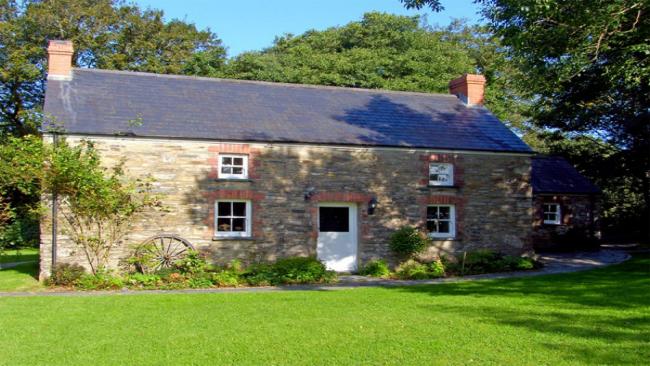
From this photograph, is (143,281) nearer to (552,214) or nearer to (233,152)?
(233,152)

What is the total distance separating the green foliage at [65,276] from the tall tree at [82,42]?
19.4 metres

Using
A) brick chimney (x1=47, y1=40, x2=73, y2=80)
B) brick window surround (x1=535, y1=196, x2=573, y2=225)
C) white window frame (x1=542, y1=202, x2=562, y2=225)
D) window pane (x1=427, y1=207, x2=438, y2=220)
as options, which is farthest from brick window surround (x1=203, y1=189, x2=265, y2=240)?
brick window surround (x1=535, y1=196, x2=573, y2=225)

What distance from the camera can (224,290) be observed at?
50.1 feet

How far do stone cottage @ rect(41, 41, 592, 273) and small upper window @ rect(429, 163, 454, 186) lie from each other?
3 cm

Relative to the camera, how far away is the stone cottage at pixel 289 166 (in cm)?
1761

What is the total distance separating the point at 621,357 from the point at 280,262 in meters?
11.0

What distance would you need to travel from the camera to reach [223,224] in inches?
715

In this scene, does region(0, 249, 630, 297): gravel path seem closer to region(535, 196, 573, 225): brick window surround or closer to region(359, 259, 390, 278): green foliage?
region(359, 259, 390, 278): green foliage

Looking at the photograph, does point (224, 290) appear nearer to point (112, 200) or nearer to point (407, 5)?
point (112, 200)

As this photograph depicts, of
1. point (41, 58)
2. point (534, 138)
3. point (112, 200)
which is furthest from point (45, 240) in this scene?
point (534, 138)

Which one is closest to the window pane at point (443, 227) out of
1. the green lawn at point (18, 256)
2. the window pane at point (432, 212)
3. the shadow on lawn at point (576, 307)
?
the window pane at point (432, 212)

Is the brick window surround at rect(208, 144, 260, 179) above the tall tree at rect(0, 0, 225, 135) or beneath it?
beneath

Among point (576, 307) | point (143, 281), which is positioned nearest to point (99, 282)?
point (143, 281)

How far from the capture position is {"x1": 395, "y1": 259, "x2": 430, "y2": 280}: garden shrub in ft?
59.5
